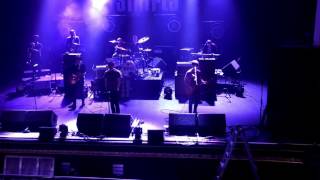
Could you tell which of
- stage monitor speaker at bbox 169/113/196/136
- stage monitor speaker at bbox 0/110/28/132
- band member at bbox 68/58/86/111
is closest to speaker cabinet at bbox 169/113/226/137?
stage monitor speaker at bbox 169/113/196/136

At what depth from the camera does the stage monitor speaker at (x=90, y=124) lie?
36.6ft

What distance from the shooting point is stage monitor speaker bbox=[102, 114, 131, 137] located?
1102cm

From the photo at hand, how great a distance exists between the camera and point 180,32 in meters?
22.3

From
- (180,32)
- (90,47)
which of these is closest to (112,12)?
(90,47)

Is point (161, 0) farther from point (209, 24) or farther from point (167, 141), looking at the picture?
point (167, 141)

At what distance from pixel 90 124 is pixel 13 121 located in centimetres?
271

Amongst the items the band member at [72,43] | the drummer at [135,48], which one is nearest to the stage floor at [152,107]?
the band member at [72,43]

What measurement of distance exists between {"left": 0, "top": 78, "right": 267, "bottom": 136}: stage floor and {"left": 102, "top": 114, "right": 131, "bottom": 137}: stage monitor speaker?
3.10ft

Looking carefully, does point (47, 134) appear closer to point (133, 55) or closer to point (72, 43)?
point (72, 43)

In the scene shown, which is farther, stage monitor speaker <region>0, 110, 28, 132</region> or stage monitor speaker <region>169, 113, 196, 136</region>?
stage monitor speaker <region>0, 110, 28, 132</region>

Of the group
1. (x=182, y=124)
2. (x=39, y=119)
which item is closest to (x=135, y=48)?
(x=39, y=119)

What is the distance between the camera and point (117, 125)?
11.1m

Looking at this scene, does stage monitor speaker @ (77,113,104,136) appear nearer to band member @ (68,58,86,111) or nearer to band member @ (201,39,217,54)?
band member @ (68,58,86,111)

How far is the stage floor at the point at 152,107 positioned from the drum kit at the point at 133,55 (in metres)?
2.14
